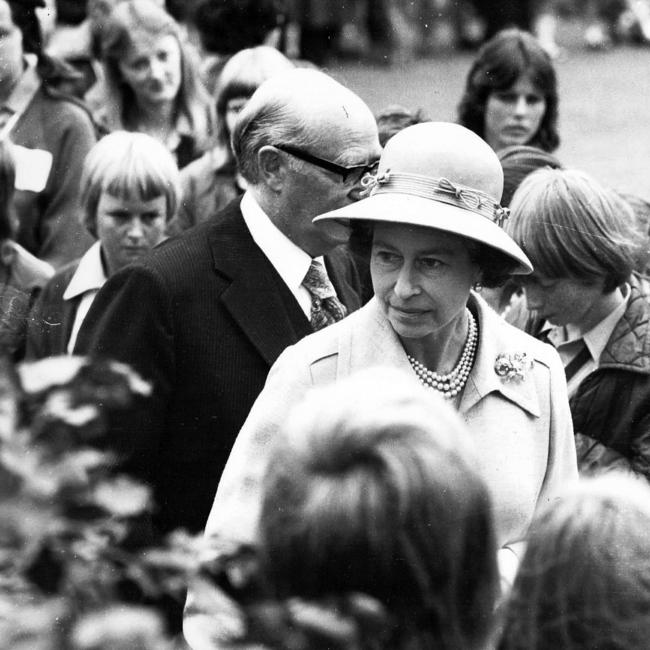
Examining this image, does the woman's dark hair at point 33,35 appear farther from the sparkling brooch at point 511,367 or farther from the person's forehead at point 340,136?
the sparkling brooch at point 511,367

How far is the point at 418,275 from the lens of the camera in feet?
9.57

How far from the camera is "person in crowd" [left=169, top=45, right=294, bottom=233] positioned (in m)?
5.37

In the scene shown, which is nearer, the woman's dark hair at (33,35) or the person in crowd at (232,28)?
the woman's dark hair at (33,35)

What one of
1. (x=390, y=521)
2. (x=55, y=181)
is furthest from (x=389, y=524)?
(x=55, y=181)

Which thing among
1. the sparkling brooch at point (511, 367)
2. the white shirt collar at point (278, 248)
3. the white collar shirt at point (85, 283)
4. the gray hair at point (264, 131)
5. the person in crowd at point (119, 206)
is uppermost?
the gray hair at point (264, 131)

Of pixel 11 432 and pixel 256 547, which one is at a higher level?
pixel 11 432

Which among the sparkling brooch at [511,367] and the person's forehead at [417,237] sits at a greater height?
the person's forehead at [417,237]

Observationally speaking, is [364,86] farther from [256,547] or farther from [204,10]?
[256,547]

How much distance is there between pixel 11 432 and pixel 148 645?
0.32 metres

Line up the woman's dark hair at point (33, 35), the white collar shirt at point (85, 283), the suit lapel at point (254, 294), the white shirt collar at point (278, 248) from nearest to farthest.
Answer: the suit lapel at point (254, 294), the white shirt collar at point (278, 248), the white collar shirt at point (85, 283), the woman's dark hair at point (33, 35)

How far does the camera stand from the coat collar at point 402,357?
2.90 m

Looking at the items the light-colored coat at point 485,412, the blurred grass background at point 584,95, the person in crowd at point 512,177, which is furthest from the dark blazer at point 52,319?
the blurred grass background at point 584,95

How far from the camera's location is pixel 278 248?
3.58 metres

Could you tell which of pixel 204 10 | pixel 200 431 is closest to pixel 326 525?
pixel 200 431
